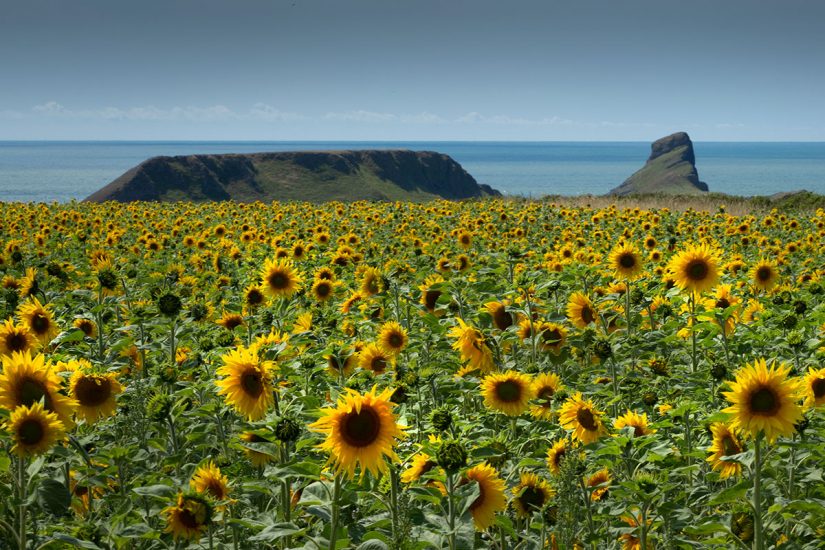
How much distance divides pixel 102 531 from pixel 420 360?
307 cm

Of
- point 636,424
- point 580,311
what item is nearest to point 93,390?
point 636,424

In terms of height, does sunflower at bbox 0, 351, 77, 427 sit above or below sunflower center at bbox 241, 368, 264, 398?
above

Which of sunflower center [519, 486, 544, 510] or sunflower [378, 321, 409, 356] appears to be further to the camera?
sunflower [378, 321, 409, 356]

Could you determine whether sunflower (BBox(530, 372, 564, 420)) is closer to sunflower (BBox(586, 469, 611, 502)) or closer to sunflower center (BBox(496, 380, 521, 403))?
sunflower center (BBox(496, 380, 521, 403))

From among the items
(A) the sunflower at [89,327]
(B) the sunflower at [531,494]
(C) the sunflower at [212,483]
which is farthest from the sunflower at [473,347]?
(A) the sunflower at [89,327]

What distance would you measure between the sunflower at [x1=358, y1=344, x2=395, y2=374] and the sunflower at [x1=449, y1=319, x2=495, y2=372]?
675 millimetres

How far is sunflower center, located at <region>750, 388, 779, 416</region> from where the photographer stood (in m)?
2.97

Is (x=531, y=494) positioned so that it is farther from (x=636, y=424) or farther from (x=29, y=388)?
(x=29, y=388)

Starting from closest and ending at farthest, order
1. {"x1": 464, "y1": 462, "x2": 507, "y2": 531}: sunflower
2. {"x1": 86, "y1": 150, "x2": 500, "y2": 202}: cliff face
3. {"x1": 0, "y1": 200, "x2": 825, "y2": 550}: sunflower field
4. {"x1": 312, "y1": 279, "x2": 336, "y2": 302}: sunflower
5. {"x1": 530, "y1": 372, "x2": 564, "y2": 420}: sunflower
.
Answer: {"x1": 0, "y1": 200, "x2": 825, "y2": 550}: sunflower field, {"x1": 464, "y1": 462, "x2": 507, "y2": 531}: sunflower, {"x1": 530, "y1": 372, "x2": 564, "y2": 420}: sunflower, {"x1": 312, "y1": 279, "x2": 336, "y2": 302}: sunflower, {"x1": 86, "y1": 150, "x2": 500, "y2": 202}: cliff face

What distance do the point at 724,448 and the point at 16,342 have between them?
13.8 ft

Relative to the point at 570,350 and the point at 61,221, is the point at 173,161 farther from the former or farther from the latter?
the point at 570,350

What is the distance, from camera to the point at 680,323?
20.5ft

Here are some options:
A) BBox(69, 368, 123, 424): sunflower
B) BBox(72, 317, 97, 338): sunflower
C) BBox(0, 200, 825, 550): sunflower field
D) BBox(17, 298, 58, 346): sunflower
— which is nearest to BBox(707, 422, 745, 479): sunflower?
BBox(0, 200, 825, 550): sunflower field

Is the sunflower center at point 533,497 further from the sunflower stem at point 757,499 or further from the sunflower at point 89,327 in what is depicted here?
the sunflower at point 89,327
